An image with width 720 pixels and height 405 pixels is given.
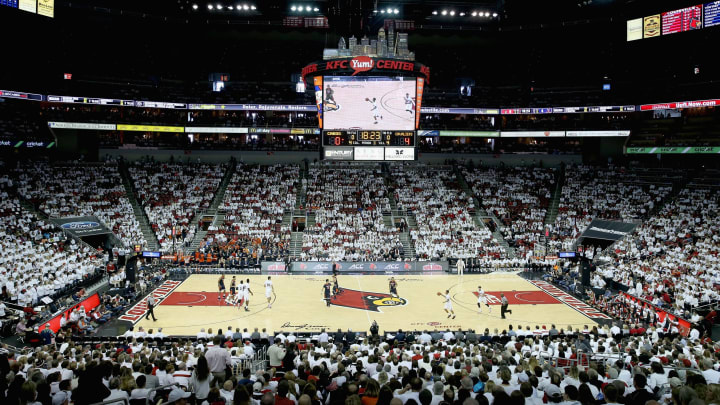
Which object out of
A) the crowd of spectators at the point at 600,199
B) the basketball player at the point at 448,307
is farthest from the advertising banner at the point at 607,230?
the basketball player at the point at 448,307

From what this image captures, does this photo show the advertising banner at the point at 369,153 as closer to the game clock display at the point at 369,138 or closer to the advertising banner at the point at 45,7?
the game clock display at the point at 369,138

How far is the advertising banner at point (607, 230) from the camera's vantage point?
35700 millimetres

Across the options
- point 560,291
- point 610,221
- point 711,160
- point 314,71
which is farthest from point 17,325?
point 711,160

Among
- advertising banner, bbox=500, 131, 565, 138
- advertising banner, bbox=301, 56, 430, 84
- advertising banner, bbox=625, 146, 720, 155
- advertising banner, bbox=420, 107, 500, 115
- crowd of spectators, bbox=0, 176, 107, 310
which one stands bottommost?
crowd of spectators, bbox=0, 176, 107, 310

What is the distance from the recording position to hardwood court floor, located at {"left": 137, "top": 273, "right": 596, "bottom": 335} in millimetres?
21969

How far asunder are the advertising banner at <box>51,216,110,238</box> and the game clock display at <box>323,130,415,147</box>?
19.1 metres

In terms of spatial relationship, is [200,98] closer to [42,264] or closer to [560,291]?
[42,264]

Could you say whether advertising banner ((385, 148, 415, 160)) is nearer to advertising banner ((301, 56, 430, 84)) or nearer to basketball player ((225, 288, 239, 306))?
advertising banner ((301, 56, 430, 84))

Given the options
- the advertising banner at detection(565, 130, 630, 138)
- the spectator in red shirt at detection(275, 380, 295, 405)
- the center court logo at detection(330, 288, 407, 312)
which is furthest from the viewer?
A: the advertising banner at detection(565, 130, 630, 138)

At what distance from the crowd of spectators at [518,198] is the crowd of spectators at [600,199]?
1593 mm

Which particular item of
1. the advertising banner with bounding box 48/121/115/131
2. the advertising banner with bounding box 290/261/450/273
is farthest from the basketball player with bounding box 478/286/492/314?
the advertising banner with bounding box 48/121/115/131

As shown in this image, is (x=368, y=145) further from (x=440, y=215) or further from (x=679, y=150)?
(x=679, y=150)

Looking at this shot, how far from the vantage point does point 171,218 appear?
3869 centimetres

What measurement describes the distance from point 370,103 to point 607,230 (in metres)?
21.8
